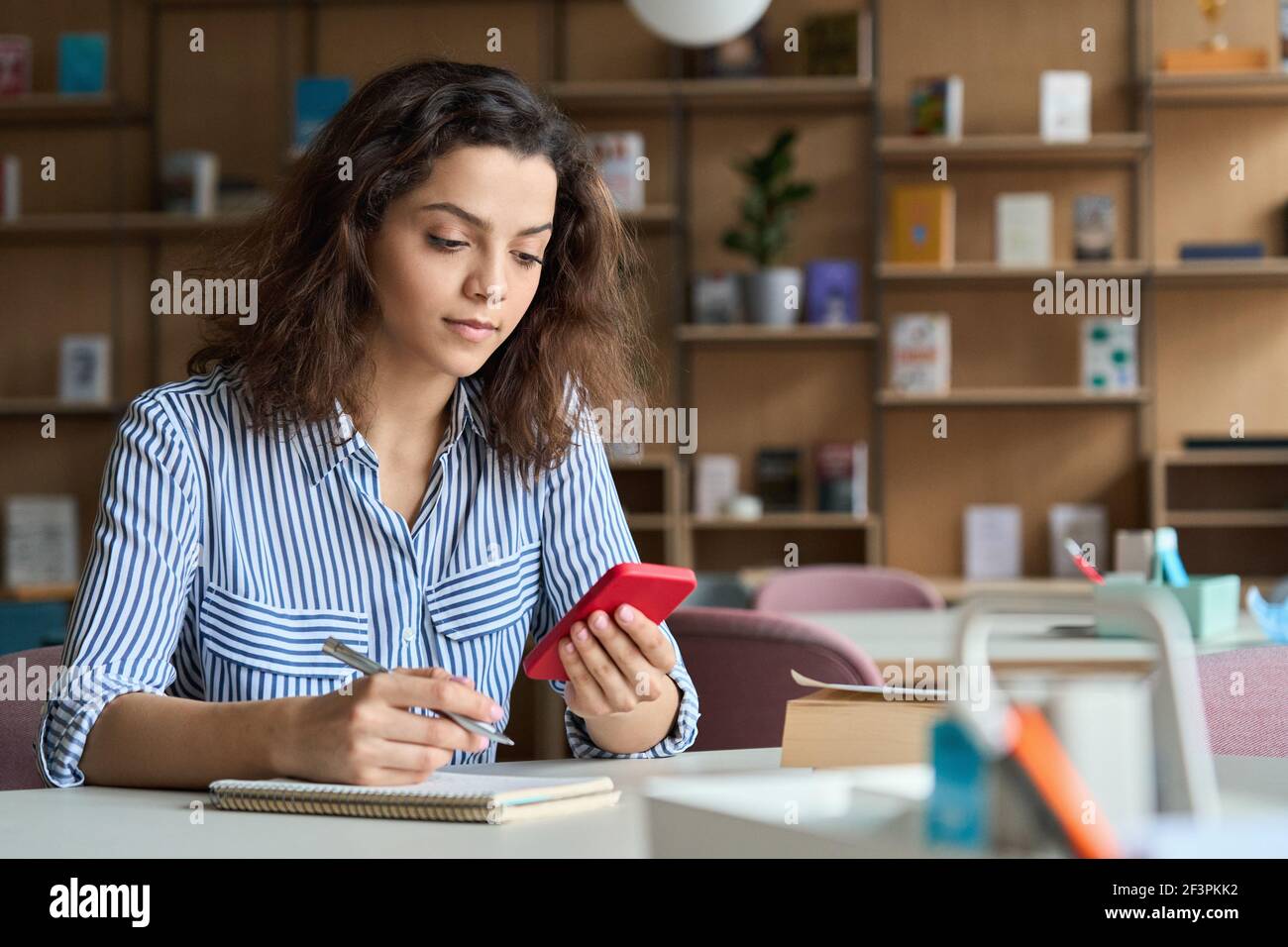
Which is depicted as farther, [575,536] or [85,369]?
[85,369]

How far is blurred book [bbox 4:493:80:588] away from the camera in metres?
5.00

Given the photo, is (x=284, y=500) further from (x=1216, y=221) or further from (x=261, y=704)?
(x=1216, y=221)

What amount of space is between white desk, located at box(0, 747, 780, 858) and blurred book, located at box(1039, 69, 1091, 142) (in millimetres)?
4033

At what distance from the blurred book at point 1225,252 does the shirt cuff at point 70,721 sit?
4.16m

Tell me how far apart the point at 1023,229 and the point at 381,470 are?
371cm

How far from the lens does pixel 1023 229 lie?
188 inches

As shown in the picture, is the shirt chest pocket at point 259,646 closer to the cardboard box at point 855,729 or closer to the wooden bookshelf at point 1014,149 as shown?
the cardboard box at point 855,729

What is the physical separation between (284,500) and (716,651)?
2.31ft

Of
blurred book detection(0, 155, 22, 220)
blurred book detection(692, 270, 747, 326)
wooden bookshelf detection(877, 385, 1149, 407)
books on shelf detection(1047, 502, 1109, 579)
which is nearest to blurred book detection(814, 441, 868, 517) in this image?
wooden bookshelf detection(877, 385, 1149, 407)

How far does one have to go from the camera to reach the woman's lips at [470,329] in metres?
Answer: 1.46

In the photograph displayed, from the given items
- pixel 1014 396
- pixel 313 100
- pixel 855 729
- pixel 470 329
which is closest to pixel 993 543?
pixel 1014 396

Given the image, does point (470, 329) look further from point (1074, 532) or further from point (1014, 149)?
point (1074, 532)

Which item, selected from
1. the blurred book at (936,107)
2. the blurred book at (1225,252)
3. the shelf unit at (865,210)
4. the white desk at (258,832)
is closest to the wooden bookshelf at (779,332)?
the shelf unit at (865,210)

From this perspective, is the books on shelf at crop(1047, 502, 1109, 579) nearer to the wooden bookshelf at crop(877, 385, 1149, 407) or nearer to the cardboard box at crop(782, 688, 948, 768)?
the wooden bookshelf at crop(877, 385, 1149, 407)
